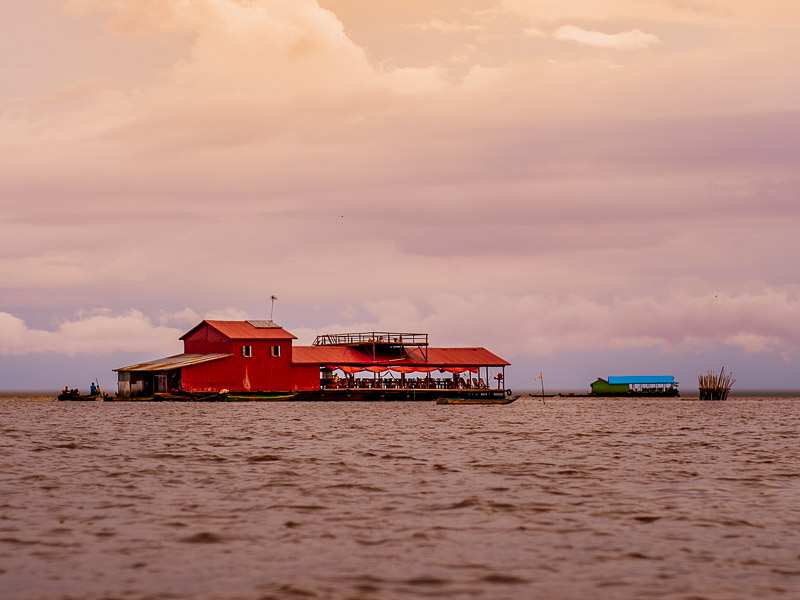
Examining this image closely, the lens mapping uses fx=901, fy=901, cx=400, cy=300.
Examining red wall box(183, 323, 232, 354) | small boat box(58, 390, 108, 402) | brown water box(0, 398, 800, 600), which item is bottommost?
brown water box(0, 398, 800, 600)

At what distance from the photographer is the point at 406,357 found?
98625 millimetres

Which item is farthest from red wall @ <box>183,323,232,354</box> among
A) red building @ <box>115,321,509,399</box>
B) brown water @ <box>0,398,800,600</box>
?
brown water @ <box>0,398,800,600</box>

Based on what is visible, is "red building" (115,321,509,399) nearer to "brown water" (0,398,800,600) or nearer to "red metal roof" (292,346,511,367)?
"red metal roof" (292,346,511,367)

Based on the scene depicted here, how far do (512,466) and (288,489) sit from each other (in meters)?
7.96

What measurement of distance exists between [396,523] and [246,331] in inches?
2951

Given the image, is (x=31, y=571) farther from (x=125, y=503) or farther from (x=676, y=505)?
(x=676, y=505)

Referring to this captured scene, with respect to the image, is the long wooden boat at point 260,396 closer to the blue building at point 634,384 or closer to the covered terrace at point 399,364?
the covered terrace at point 399,364

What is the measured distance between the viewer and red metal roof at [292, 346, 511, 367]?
304 ft

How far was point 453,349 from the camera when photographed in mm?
102500

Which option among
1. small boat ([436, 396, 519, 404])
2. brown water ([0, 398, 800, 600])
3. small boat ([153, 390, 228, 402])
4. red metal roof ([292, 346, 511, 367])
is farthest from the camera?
red metal roof ([292, 346, 511, 367])

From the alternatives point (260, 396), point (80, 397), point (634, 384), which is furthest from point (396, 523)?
point (634, 384)

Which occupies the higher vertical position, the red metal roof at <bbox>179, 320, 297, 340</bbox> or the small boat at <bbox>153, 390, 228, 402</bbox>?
the red metal roof at <bbox>179, 320, 297, 340</bbox>

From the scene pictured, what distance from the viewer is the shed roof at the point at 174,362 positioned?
83.4m

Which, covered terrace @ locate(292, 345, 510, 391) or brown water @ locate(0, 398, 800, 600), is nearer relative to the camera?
brown water @ locate(0, 398, 800, 600)
